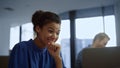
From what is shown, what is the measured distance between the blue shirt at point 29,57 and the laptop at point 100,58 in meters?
0.32

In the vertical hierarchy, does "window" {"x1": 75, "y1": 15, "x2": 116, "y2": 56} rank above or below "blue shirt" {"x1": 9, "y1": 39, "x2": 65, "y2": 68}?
above

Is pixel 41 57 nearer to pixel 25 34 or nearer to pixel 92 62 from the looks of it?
pixel 92 62

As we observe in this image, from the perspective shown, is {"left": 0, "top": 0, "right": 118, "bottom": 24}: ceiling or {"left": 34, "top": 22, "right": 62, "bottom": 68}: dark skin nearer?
{"left": 34, "top": 22, "right": 62, "bottom": 68}: dark skin

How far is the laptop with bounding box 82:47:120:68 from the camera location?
3.03 ft

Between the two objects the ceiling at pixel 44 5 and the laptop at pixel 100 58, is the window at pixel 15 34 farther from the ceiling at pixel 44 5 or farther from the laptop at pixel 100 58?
the laptop at pixel 100 58

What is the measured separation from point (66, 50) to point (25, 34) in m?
2.88

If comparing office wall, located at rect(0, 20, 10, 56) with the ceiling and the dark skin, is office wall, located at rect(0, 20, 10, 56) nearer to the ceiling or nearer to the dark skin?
the ceiling

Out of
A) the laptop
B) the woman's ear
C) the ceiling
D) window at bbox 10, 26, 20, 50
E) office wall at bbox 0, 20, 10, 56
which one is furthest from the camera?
window at bbox 10, 26, 20, 50

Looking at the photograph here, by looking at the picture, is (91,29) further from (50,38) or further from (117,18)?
(50,38)

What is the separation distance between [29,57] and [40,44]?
11 centimetres

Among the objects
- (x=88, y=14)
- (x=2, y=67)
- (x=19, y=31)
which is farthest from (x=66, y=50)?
(x=2, y=67)

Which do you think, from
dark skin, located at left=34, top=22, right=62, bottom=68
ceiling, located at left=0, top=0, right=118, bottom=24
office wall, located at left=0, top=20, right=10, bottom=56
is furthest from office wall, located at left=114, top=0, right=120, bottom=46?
office wall, located at left=0, top=20, right=10, bottom=56

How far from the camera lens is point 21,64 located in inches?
40.9

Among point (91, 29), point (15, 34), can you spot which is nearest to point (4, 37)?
point (15, 34)
